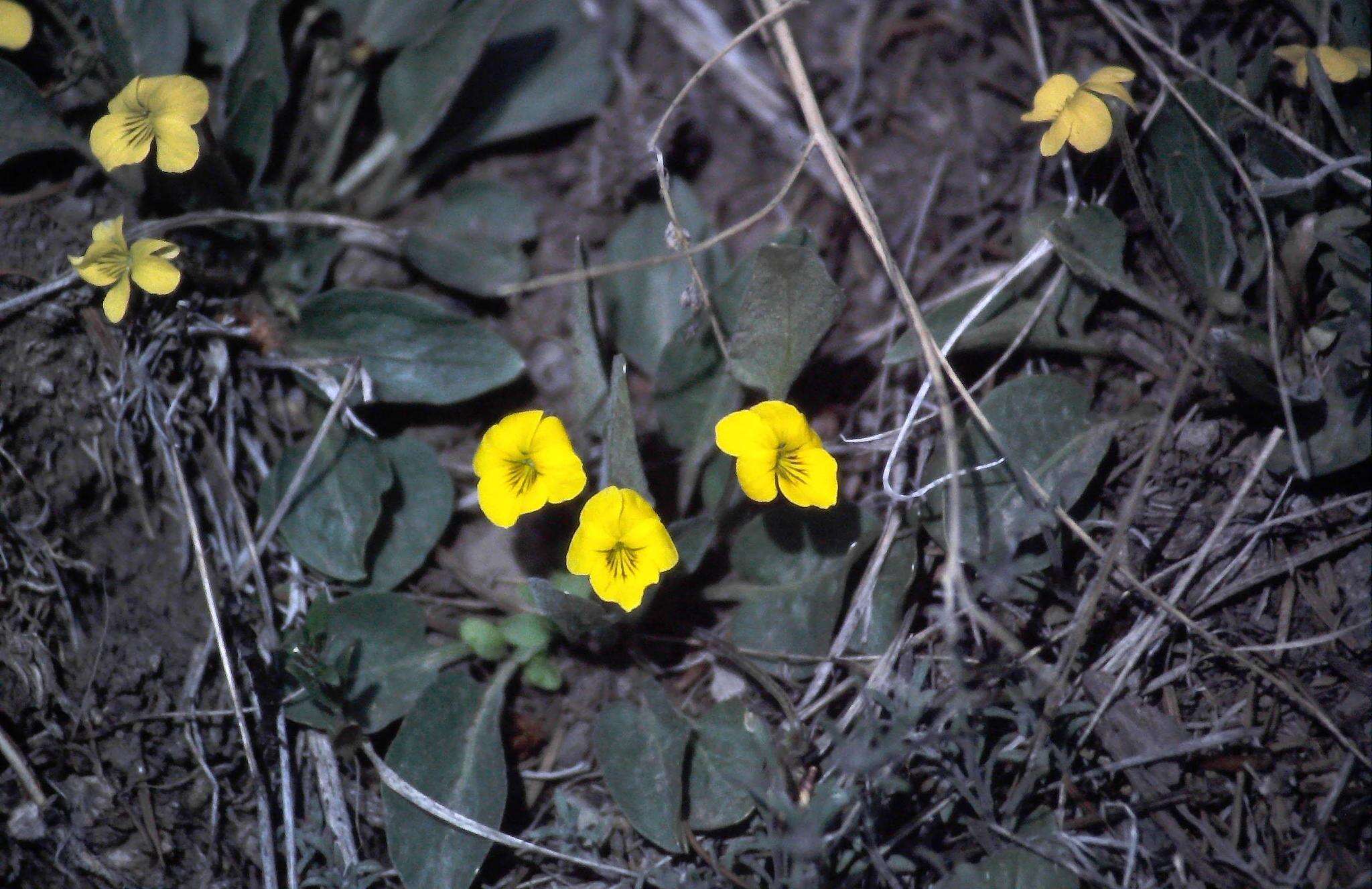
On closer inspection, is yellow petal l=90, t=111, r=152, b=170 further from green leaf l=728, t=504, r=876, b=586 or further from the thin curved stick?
green leaf l=728, t=504, r=876, b=586

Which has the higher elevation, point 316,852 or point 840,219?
point 840,219

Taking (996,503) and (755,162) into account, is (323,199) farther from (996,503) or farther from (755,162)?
(996,503)

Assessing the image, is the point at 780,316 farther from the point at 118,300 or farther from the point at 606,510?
the point at 118,300

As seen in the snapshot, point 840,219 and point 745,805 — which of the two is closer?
point 745,805

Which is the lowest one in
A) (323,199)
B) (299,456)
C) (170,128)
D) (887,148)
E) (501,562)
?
(501,562)

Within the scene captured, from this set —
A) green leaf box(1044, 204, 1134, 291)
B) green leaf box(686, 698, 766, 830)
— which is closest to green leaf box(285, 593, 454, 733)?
green leaf box(686, 698, 766, 830)

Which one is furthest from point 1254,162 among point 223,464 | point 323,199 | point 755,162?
point 223,464

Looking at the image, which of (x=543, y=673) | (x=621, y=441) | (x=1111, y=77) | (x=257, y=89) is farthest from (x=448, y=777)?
(x=1111, y=77)
